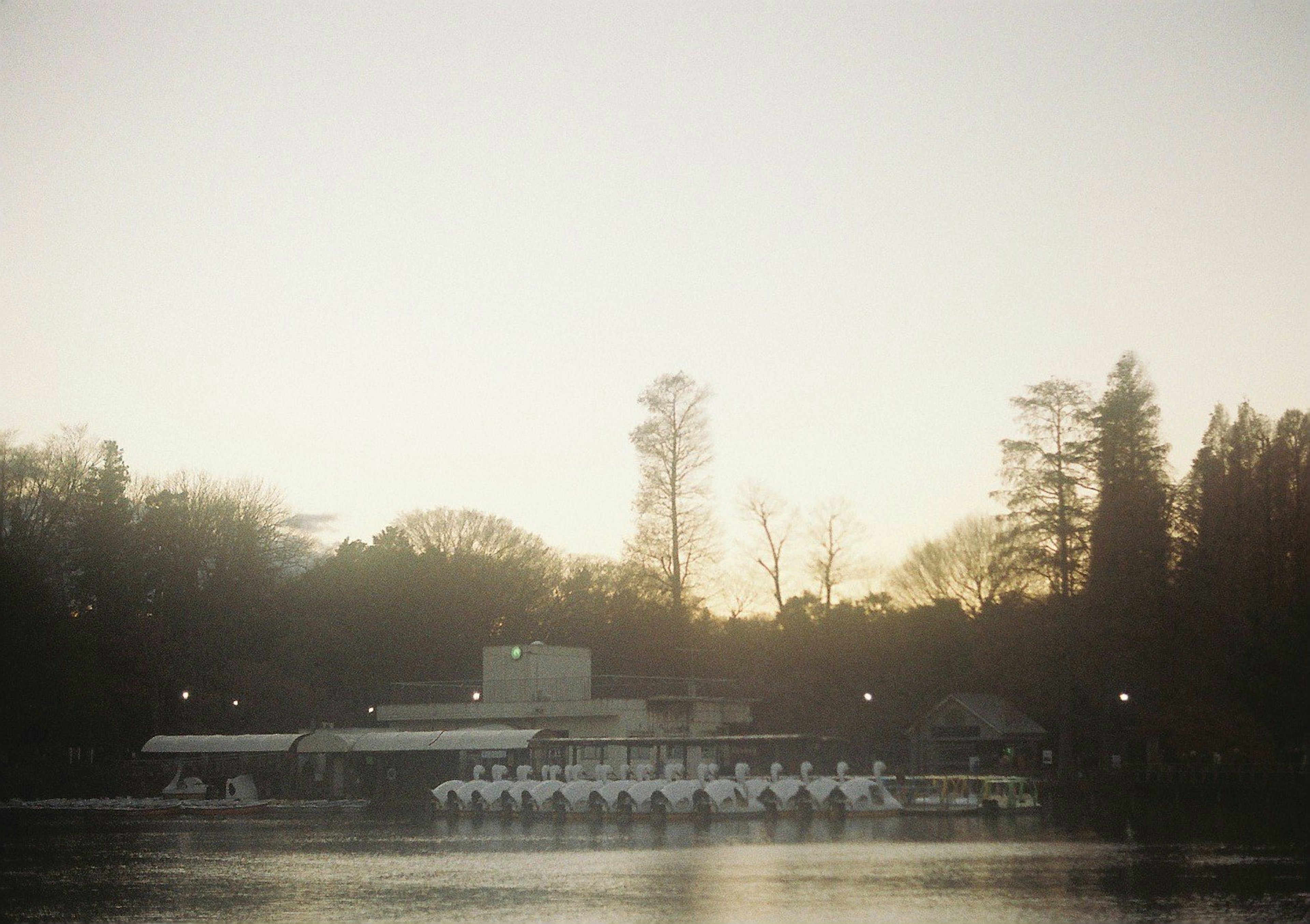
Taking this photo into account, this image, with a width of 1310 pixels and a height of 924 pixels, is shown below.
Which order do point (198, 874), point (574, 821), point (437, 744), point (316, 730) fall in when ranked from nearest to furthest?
point (198, 874), point (574, 821), point (437, 744), point (316, 730)

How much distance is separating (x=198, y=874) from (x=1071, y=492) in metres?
41.9

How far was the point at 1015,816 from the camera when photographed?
1561 inches

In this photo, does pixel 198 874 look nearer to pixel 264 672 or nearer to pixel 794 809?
pixel 794 809

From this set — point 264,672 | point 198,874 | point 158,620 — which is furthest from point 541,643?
point 198,874

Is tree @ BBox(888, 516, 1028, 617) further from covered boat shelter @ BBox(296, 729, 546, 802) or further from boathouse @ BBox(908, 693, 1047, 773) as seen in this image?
covered boat shelter @ BBox(296, 729, 546, 802)

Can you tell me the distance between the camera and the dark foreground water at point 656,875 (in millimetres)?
18406

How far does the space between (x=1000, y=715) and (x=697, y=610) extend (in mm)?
16703

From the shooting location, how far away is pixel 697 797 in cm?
3866

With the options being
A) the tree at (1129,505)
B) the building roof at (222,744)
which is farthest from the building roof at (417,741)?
the tree at (1129,505)

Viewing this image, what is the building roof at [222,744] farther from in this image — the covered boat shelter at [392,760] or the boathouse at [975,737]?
the boathouse at [975,737]

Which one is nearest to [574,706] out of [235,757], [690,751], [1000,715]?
[690,751]

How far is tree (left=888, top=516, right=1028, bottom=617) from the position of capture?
6769 centimetres

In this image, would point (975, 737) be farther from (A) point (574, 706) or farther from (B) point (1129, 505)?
(A) point (574, 706)

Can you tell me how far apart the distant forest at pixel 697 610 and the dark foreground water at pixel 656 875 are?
13245 millimetres
